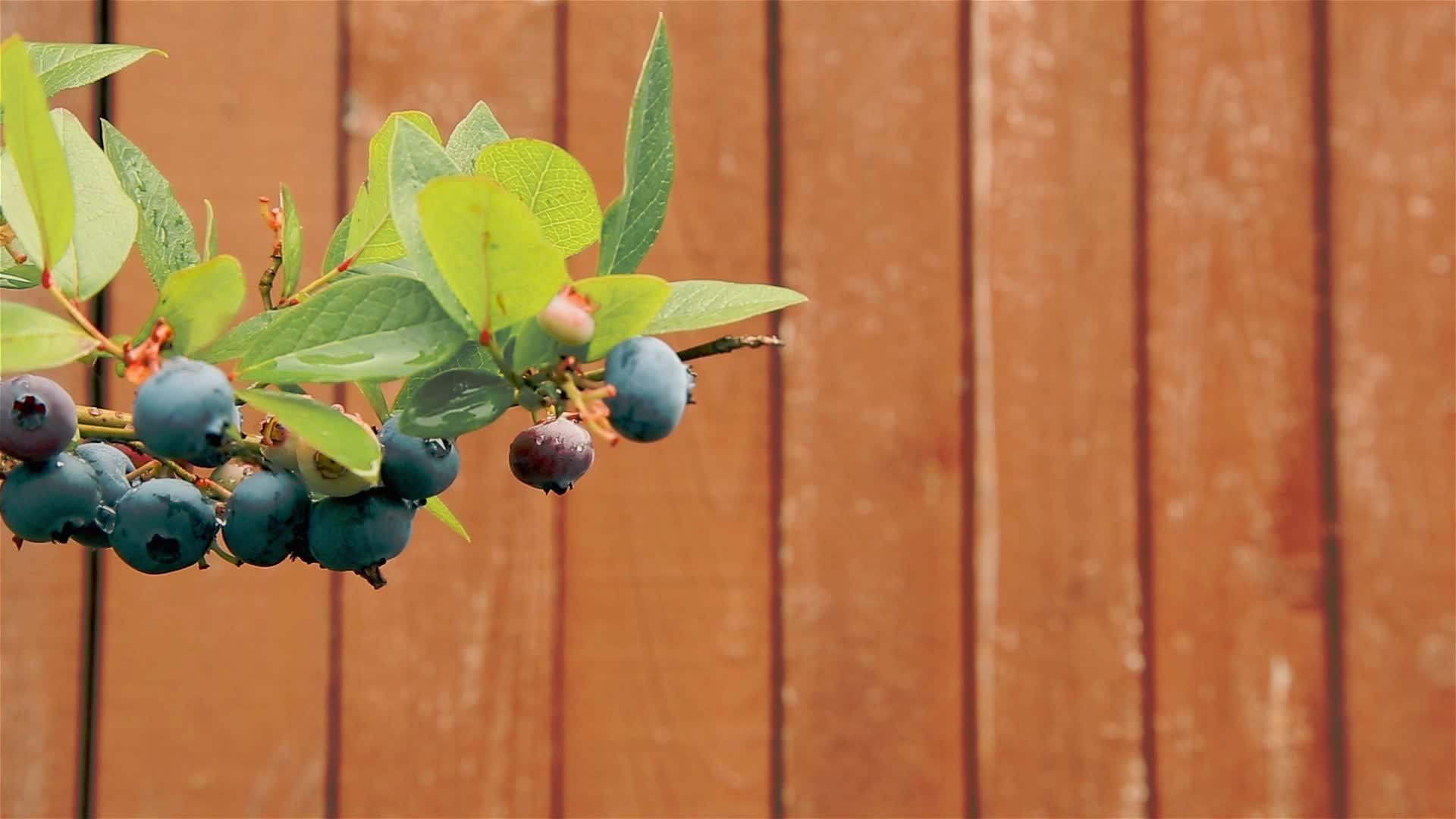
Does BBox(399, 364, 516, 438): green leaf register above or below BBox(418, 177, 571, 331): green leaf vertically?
below

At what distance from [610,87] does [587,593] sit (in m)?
0.46

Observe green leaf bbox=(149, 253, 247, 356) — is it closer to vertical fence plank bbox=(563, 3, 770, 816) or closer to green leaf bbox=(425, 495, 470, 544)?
green leaf bbox=(425, 495, 470, 544)

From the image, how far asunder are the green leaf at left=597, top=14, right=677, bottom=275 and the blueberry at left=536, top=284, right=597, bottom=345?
0.02 meters

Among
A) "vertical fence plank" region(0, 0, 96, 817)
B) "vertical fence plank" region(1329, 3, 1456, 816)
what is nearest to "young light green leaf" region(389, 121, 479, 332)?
"vertical fence plank" region(0, 0, 96, 817)

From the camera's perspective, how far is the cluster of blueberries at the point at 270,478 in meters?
0.24

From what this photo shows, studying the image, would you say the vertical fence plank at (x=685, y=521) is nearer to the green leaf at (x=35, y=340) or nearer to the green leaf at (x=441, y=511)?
the green leaf at (x=441, y=511)

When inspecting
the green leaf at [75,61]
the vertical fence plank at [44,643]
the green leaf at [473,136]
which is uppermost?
the green leaf at [75,61]

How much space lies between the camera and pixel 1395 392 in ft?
4.14

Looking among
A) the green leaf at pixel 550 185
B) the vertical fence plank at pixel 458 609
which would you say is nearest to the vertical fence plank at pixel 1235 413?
the vertical fence plank at pixel 458 609

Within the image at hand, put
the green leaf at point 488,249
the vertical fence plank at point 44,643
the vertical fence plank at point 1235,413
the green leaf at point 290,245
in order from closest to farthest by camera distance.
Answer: the green leaf at point 488,249, the green leaf at point 290,245, the vertical fence plank at point 44,643, the vertical fence plank at point 1235,413

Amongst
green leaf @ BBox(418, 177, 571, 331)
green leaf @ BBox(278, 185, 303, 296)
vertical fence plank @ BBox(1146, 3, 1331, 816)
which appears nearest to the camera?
green leaf @ BBox(418, 177, 571, 331)

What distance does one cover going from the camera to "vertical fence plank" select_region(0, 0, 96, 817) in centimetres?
113

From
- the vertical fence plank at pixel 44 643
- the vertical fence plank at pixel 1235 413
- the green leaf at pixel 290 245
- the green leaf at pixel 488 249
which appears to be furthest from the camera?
the vertical fence plank at pixel 1235 413

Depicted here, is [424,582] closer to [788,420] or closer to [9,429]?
[788,420]
